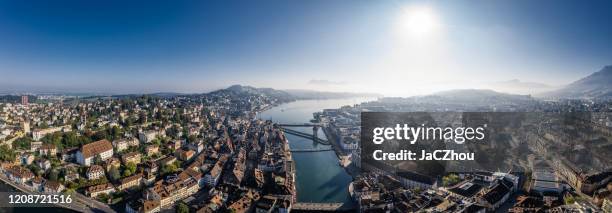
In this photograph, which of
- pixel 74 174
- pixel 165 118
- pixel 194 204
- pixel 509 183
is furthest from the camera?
pixel 165 118

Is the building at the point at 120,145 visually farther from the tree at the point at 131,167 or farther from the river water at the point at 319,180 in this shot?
the river water at the point at 319,180

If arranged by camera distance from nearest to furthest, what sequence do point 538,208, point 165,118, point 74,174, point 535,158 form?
1. point 538,208
2. point 74,174
3. point 535,158
4. point 165,118

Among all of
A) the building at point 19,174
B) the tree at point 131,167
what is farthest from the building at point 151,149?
the building at point 19,174

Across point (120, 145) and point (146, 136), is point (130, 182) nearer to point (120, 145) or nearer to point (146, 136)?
point (120, 145)

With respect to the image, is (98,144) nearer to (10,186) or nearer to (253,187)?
(10,186)

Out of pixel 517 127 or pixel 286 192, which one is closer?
pixel 286 192

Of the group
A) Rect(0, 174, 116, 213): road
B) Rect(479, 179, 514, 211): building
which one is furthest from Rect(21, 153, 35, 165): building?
Rect(479, 179, 514, 211): building

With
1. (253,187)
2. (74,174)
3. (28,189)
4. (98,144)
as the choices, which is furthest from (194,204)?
(98,144)
